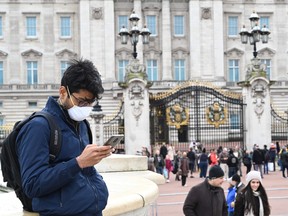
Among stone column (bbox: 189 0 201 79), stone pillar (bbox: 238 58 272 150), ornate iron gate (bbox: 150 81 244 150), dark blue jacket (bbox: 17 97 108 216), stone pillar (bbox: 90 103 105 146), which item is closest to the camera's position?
dark blue jacket (bbox: 17 97 108 216)

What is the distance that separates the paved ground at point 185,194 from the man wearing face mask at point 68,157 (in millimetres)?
9849

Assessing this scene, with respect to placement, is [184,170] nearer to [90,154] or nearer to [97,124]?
[97,124]

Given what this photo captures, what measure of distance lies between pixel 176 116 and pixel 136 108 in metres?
3.37

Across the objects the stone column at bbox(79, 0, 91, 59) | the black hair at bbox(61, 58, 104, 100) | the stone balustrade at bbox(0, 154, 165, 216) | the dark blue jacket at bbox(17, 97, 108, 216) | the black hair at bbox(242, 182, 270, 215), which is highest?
the stone column at bbox(79, 0, 91, 59)

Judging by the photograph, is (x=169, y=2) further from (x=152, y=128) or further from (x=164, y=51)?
(x=152, y=128)

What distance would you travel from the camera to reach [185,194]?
17.6 metres

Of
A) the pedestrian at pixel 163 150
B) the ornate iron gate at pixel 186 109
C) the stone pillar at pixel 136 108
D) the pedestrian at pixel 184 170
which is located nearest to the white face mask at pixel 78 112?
the pedestrian at pixel 184 170

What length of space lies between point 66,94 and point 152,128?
79.7 feet

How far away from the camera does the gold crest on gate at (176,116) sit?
28.7 m

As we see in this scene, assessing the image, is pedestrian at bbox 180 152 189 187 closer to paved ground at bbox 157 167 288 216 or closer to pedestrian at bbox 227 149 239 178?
paved ground at bbox 157 167 288 216

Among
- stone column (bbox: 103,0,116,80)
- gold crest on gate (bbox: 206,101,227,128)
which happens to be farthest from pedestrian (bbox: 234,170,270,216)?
stone column (bbox: 103,0,116,80)

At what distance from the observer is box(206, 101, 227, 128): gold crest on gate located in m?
28.9

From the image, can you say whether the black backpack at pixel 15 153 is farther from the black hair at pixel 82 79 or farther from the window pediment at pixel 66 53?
the window pediment at pixel 66 53

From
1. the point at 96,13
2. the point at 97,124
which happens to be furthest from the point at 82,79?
the point at 96,13
